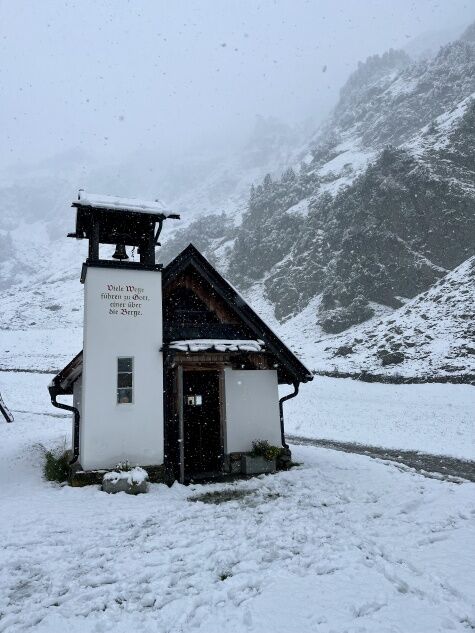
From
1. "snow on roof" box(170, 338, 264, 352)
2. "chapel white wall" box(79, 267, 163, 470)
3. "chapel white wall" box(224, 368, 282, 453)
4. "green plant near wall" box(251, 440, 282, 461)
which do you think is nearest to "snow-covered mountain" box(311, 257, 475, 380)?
"chapel white wall" box(224, 368, 282, 453)

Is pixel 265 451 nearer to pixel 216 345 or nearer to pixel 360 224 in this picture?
pixel 216 345

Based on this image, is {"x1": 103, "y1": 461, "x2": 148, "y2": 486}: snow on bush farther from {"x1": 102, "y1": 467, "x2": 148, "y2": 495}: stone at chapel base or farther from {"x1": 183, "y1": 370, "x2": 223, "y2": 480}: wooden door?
{"x1": 183, "y1": 370, "x2": 223, "y2": 480}: wooden door

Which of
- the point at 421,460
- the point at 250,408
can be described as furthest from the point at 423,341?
the point at 250,408

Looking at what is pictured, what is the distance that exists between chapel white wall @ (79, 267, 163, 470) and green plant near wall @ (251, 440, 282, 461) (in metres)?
2.63

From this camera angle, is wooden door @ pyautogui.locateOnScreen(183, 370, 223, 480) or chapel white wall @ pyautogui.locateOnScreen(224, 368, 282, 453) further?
wooden door @ pyautogui.locateOnScreen(183, 370, 223, 480)

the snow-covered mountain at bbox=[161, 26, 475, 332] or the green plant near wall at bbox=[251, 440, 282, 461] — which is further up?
the snow-covered mountain at bbox=[161, 26, 475, 332]

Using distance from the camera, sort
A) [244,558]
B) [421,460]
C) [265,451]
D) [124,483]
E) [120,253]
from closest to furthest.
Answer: [244,558]
[124,483]
[265,451]
[120,253]
[421,460]

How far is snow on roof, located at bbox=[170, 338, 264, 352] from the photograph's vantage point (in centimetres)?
1023

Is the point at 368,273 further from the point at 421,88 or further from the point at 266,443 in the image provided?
the point at 421,88

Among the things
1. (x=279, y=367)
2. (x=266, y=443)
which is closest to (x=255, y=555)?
(x=266, y=443)

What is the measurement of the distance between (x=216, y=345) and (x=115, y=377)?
106 inches

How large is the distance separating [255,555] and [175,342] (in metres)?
6.10

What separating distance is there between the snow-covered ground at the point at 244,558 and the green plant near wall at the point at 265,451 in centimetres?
112

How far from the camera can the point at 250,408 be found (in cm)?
1173
